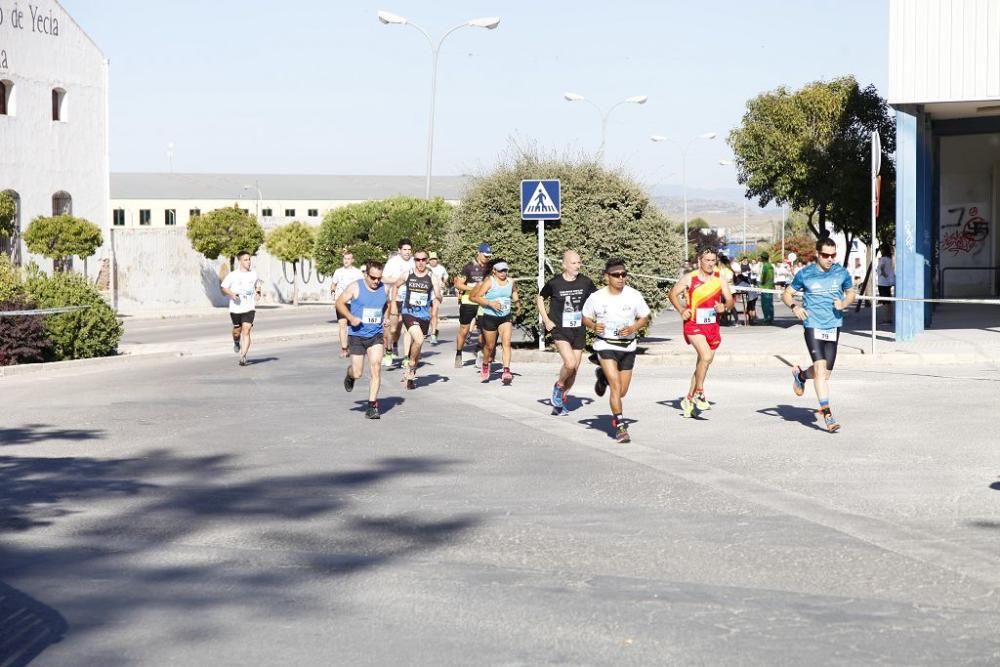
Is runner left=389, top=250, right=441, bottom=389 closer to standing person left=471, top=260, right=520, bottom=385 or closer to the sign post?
standing person left=471, top=260, right=520, bottom=385

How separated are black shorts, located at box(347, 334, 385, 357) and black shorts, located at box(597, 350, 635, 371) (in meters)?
2.90

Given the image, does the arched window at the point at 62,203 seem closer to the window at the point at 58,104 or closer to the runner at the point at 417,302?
the window at the point at 58,104

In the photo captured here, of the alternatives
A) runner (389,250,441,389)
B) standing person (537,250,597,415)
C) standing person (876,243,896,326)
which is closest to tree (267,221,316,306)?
standing person (876,243,896,326)

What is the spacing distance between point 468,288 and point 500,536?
43.4ft

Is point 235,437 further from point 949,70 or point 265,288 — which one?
point 265,288

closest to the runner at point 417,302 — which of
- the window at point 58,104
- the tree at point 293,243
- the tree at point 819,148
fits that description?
the tree at point 819,148

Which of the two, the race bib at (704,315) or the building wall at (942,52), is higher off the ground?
the building wall at (942,52)

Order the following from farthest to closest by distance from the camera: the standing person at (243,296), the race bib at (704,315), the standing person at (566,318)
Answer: the standing person at (243,296), the standing person at (566,318), the race bib at (704,315)

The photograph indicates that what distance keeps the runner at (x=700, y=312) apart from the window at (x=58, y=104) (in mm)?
37263

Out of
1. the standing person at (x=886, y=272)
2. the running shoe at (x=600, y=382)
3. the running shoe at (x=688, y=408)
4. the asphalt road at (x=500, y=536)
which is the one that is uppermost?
the standing person at (x=886, y=272)

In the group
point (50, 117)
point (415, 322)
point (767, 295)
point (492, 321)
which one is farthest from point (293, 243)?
point (492, 321)

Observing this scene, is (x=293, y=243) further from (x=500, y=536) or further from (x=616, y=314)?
(x=500, y=536)

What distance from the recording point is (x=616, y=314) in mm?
13242

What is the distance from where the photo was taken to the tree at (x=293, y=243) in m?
51.8
